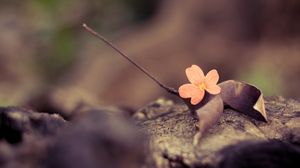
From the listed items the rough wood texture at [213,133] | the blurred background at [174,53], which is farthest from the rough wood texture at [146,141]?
the blurred background at [174,53]

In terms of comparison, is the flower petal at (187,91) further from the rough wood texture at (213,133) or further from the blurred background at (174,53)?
the blurred background at (174,53)

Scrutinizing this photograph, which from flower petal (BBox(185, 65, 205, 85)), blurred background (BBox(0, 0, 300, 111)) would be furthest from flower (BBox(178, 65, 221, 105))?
blurred background (BBox(0, 0, 300, 111))

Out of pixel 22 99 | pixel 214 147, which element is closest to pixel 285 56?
pixel 22 99

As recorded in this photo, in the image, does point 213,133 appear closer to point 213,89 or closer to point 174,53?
point 213,89

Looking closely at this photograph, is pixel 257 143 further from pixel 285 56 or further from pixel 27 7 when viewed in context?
pixel 27 7

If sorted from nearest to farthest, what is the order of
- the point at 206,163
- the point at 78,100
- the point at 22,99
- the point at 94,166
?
1. the point at 94,166
2. the point at 206,163
3. the point at 78,100
4. the point at 22,99

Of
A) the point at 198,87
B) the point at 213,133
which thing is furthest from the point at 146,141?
the point at 198,87

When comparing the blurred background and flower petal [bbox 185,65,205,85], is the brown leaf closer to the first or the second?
flower petal [bbox 185,65,205,85]
